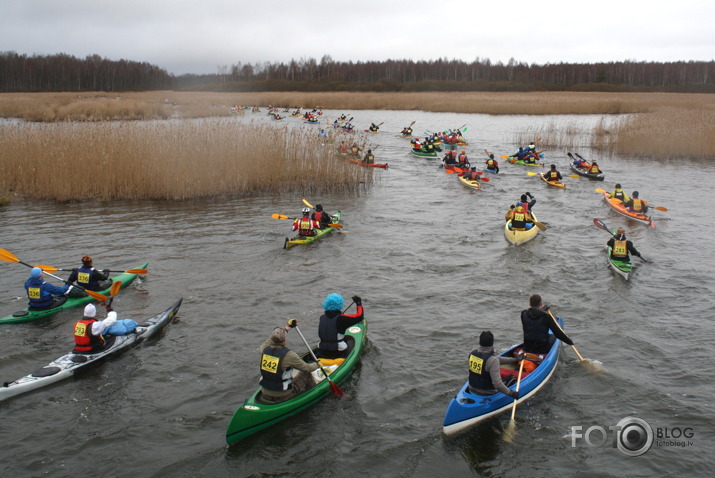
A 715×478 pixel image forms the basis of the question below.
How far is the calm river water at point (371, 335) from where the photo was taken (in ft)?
25.0

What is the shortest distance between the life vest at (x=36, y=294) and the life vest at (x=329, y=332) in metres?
6.43

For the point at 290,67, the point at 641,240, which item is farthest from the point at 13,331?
the point at 290,67

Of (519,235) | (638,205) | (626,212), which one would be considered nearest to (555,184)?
(626,212)

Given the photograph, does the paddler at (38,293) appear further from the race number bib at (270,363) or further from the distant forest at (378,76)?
the distant forest at (378,76)

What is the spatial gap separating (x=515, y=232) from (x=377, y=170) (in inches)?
482

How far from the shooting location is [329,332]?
30.1 ft

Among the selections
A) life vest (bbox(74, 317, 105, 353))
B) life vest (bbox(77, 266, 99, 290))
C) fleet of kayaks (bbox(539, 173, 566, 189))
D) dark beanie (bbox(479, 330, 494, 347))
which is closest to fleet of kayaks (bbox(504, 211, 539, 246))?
fleet of kayaks (bbox(539, 173, 566, 189))

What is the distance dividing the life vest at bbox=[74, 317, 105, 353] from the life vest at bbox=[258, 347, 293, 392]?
3632 mm

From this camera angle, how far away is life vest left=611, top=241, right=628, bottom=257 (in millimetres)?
14234

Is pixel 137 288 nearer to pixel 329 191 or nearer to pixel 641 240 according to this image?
pixel 329 191

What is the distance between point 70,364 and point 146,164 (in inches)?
506

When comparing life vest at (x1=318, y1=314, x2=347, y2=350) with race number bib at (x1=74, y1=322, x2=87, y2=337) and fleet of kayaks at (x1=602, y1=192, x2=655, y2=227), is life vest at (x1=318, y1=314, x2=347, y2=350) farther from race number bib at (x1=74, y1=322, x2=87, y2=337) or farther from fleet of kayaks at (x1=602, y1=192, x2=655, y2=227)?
fleet of kayaks at (x1=602, y1=192, x2=655, y2=227)

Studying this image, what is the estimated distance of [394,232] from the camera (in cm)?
1850

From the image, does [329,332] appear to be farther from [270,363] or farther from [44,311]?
[44,311]
